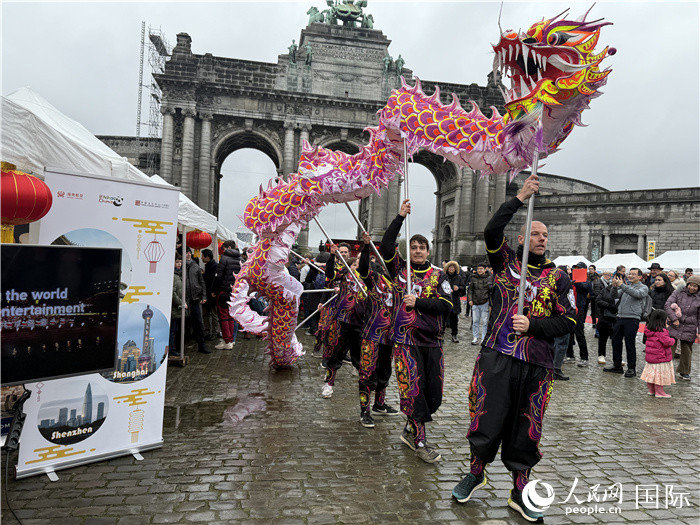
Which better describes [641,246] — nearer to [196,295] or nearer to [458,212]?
[458,212]

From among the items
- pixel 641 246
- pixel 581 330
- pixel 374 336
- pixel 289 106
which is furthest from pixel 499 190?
pixel 374 336

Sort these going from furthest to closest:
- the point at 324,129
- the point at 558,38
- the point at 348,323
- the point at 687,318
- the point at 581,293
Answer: the point at 324,129 < the point at 581,293 < the point at 687,318 < the point at 348,323 < the point at 558,38

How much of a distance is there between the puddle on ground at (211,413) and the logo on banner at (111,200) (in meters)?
2.58

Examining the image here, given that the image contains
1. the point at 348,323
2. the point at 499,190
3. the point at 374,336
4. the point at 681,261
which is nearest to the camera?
the point at 374,336

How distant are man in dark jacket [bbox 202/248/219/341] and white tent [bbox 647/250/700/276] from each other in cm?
1838

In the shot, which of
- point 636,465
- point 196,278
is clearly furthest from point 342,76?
point 636,465

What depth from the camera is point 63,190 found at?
13.1ft

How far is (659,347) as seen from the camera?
763 centimetres

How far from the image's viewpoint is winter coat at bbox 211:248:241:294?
9.80 m

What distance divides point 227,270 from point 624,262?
1941 centimetres

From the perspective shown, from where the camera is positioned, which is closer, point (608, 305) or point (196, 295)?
point (196, 295)

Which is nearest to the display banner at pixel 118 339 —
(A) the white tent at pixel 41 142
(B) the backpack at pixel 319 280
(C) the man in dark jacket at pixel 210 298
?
(A) the white tent at pixel 41 142

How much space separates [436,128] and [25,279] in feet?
12.6

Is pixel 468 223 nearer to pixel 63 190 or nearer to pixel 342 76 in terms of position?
pixel 342 76
